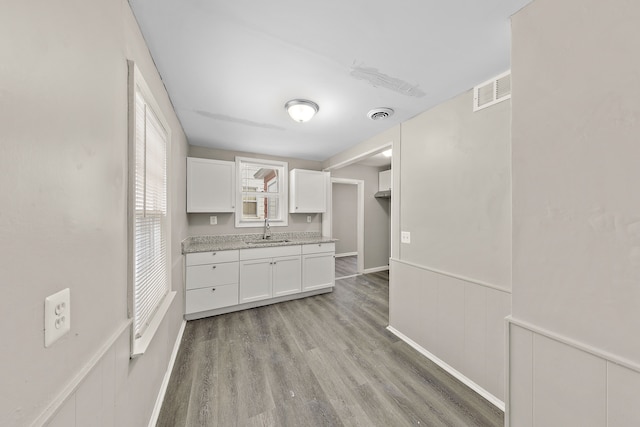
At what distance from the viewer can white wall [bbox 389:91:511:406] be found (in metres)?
1.57

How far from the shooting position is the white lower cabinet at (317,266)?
11.0 feet

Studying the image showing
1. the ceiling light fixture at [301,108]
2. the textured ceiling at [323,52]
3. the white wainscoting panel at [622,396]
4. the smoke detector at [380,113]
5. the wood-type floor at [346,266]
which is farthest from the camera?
the wood-type floor at [346,266]

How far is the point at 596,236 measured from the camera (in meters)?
0.84

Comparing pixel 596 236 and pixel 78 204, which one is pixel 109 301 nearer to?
pixel 78 204

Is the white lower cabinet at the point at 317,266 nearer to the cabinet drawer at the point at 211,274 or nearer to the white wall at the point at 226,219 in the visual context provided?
the white wall at the point at 226,219

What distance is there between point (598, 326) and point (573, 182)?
0.55 m

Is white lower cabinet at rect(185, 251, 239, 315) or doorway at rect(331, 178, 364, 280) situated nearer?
white lower cabinet at rect(185, 251, 239, 315)

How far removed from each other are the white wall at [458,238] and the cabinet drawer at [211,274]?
6.61 feet

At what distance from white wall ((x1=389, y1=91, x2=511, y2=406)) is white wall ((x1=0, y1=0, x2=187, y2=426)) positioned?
85.2 inches

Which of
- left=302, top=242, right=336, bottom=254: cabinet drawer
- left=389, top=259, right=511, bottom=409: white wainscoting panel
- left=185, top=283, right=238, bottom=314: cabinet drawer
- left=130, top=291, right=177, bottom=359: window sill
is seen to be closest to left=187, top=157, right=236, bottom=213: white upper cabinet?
left=185, top=283, right=238, bottom=314: cabinet drawer

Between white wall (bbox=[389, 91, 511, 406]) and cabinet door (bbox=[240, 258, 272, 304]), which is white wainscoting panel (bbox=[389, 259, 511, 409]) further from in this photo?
cabinet door (bbox=[240, 258, 272, 304])

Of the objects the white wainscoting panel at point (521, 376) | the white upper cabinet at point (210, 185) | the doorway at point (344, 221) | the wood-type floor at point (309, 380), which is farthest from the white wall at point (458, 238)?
the doorway at point (344, 221)

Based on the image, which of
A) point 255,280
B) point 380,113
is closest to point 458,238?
point 380,113

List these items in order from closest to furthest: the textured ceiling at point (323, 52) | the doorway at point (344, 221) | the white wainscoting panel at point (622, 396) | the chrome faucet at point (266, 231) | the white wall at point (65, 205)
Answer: the white wall at point (65, 205)
the white wainscoting panel at point (622, 396)
the textured ceiling at point (323, 52)
the chrome faucet at point (266, 231)
the doorway at point (344, 221)
